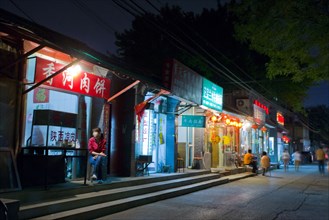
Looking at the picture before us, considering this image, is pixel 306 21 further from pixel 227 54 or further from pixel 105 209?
pixel 227 54

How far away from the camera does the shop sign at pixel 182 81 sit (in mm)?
15156

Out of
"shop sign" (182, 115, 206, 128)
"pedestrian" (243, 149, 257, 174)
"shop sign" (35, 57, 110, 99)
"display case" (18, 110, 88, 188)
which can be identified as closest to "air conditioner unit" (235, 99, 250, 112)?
"pedestrian" (243, 149, 257, 174)

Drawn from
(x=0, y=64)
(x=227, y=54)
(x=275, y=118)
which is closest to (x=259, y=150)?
(x=275, y=118)

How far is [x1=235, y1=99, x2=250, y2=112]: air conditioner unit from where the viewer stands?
28.1 m

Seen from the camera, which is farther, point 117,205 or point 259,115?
point 259,115

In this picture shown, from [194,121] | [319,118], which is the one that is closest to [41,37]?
[194,121]

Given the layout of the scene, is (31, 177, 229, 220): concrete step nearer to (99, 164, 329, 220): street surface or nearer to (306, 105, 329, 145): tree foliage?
(99, 164, 329, 220): street surface

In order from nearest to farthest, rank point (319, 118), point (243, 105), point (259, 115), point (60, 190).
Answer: point (60, 190) → point (243, 105) → point (259, 115) → point (319, 118)

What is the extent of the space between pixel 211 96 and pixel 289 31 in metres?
9.35

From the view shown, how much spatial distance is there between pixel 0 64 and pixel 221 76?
24275mm

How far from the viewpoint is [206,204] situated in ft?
36.6

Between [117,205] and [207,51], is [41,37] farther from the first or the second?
[207,51]

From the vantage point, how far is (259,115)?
98.0 feet

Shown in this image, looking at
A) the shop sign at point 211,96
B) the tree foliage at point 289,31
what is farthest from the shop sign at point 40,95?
the shop sign at point 211,96
